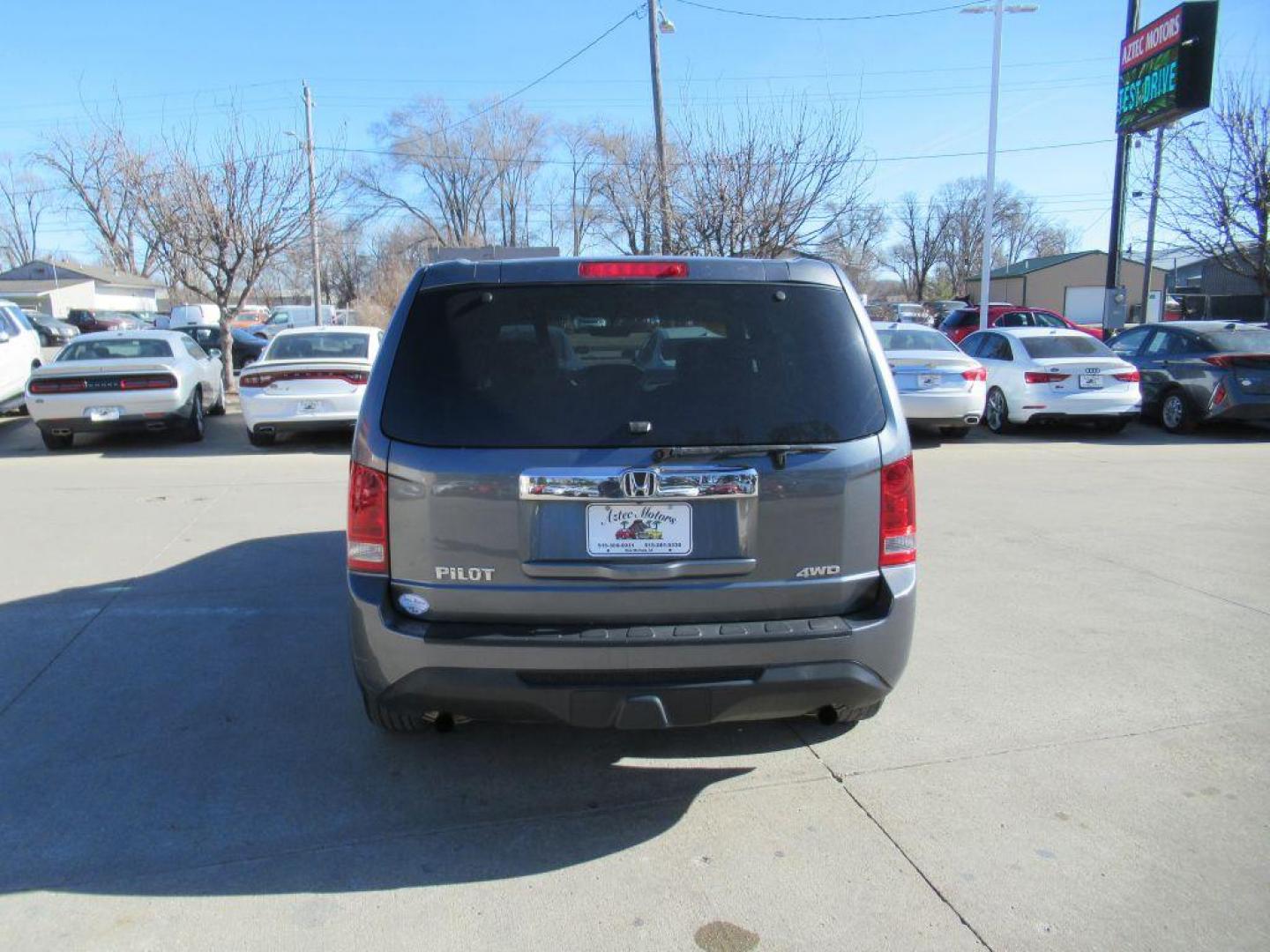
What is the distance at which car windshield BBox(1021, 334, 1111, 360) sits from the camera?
13039 mm

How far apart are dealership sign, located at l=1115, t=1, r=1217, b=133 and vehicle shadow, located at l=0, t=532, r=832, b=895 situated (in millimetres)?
18385

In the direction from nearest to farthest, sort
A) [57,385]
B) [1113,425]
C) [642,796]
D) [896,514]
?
[896,514] → [642,796] → [57,385] → [1113,425]

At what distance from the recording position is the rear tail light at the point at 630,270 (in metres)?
3.08

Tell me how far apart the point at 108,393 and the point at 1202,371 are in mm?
14870

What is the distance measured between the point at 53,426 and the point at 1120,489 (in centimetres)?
1248

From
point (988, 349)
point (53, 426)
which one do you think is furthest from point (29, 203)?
point (988, 349)

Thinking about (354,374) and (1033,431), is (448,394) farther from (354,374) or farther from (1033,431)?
(1033,431)

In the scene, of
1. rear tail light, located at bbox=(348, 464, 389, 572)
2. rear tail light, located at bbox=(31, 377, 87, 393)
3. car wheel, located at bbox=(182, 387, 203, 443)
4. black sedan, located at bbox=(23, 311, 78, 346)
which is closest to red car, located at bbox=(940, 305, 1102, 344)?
car wheel, located at bbox=(182, 387, 203, 443)

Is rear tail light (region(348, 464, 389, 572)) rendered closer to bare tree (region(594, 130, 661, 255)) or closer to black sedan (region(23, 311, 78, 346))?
bare tree (region(594, 130, 661, 255))

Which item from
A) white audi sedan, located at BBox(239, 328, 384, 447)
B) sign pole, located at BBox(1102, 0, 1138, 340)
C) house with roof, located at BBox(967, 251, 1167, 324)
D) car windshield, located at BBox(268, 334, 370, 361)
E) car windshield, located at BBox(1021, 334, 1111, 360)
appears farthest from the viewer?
house with roof, located at BBox(967, 251, 1167, 324)

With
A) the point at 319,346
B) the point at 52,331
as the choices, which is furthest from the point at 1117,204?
the point at 52,331

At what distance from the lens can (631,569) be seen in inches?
112

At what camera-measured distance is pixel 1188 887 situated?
9.10 ft

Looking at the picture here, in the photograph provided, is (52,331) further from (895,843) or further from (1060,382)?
(895,843)
